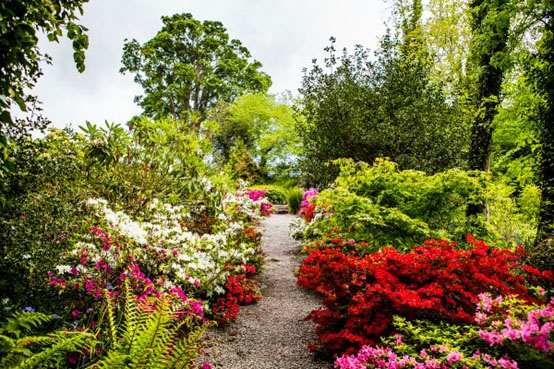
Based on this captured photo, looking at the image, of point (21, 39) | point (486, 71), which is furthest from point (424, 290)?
point (486, 71)

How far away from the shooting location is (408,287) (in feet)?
8.78

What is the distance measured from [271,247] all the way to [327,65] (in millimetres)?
5311

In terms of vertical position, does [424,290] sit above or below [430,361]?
above

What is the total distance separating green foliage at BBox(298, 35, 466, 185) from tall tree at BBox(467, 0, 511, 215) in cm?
154

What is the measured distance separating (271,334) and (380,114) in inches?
234

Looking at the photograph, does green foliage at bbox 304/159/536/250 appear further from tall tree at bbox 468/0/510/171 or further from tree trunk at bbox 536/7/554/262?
tall tree at bbox 468/0/510/171

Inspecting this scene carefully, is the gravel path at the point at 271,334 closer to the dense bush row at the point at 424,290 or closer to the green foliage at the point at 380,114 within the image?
the dense bush row at the point at 424,290

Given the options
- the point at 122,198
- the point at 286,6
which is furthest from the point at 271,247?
the point at 286,6

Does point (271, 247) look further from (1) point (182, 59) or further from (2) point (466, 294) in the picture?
(1) point (182, 59)

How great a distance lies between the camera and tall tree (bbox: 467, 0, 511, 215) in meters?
5.29

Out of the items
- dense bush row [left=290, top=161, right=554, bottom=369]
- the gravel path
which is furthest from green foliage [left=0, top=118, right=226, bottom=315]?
dense bush row [left=290, top=161, right=554, bottom=369]

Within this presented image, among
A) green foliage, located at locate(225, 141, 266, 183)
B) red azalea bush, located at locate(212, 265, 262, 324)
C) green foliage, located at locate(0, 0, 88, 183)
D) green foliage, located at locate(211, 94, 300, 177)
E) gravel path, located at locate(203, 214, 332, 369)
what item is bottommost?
gravel path, located at locate(203, 214, 332, 369)

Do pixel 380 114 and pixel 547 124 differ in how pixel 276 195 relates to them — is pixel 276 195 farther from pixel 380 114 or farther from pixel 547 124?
pixel 547 124

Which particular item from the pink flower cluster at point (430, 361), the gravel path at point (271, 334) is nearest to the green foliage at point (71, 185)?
the gravel path at point (271, 334)
